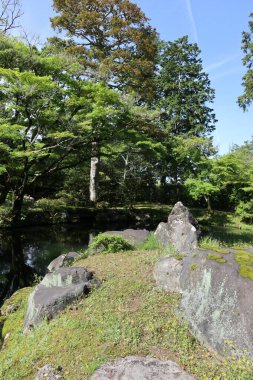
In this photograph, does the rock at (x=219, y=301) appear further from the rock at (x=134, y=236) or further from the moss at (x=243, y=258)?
the rock at (x=134, y=236)

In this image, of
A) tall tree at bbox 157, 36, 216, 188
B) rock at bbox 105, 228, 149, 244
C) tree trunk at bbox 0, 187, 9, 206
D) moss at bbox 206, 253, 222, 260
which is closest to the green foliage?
moss at bbox 206, 253, 222, 260

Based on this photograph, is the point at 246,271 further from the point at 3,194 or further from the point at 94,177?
the point at 94,177

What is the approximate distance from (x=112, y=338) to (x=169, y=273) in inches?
66.1

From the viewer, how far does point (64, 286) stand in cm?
607

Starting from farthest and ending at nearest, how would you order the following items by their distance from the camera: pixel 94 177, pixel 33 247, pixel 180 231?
pixel 94 177 → pixel 33 247 → pixel 180 231

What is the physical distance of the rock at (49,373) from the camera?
157 inches

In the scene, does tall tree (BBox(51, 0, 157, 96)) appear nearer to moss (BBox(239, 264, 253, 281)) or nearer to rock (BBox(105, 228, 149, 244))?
rock (BBox(105, 228, 149, 244))

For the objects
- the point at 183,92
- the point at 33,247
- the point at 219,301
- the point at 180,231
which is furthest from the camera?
the point at 183,92

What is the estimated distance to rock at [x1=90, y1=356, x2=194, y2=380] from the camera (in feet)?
12.4

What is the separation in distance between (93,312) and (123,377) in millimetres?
1500

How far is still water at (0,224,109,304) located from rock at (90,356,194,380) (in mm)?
5515

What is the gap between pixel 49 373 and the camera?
405 centimetres

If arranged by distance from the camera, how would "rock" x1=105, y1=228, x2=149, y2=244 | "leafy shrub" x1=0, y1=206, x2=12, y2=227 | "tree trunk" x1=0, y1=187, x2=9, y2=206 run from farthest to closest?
"tree trunk" x1=0, y1=187, x2=9, y2=206, "leafy shrub" x1=0, y1=206, x2=12, y2=227, "rock" x1=105, y1=228, x2=149, y2=244

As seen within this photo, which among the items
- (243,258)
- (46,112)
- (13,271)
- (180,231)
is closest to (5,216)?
(46,112)
